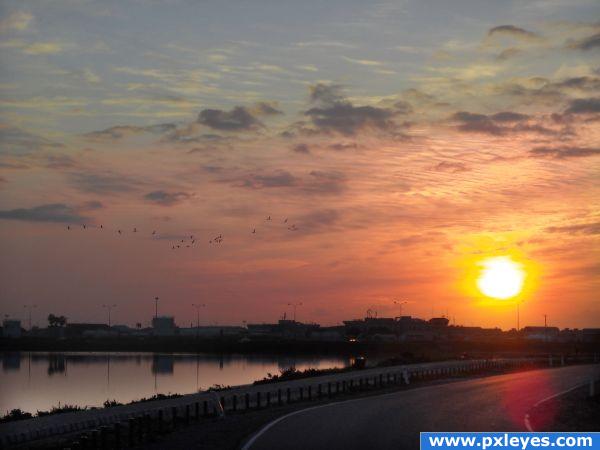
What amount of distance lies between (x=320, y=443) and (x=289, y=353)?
165236 mm

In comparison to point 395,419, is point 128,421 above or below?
above

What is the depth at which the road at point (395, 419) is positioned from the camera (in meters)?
21.1

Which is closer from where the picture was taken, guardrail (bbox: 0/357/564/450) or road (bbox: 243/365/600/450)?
road (bbox: 243/365/600/450)

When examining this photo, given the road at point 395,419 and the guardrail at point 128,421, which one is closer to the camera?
the road at point 395,419

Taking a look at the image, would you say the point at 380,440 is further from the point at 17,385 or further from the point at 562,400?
the point at 17,385

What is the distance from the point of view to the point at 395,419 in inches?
1047

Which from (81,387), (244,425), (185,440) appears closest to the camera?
(185,440)

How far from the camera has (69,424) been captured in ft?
97.0

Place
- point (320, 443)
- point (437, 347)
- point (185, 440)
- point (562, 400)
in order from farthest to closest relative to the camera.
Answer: point (437, 347)
point (562, 400)
point (185, 440)
point (320, 443)

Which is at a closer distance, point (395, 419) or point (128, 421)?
point (128, 421)

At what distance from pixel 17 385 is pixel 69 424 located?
2132 inches

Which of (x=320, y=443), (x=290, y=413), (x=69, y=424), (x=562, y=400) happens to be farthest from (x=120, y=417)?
(x=562, y=400)

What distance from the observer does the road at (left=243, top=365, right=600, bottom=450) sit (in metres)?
21.1

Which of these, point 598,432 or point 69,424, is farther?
point 69,424
